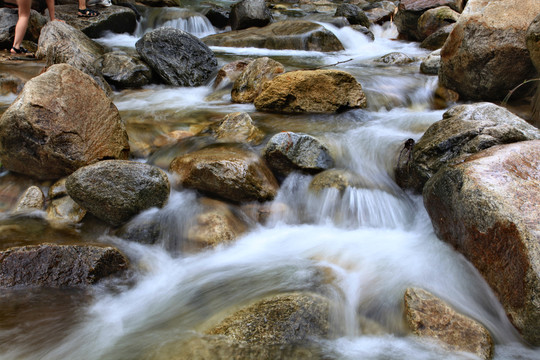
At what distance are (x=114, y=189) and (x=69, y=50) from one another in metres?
5.05

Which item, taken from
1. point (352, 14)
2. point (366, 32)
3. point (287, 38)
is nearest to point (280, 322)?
point (287, 38)

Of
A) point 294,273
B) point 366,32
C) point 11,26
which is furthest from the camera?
point 366,32

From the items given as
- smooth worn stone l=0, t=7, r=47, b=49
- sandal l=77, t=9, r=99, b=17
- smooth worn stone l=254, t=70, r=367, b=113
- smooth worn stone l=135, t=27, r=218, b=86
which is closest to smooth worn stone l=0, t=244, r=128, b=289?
smooth worn stone l=254, t=70, r=367, b=113

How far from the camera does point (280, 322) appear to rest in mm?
2412

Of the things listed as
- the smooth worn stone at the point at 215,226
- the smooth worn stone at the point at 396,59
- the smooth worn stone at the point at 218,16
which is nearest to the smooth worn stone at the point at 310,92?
the smooth worn stone at the point at 215,226

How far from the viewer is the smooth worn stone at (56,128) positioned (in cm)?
409

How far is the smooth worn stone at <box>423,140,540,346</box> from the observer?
2326 millimetres

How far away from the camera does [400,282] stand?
3.03 meters

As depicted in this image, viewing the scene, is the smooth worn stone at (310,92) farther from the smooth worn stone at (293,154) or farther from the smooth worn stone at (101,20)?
the smooth worn stone at (101,20)

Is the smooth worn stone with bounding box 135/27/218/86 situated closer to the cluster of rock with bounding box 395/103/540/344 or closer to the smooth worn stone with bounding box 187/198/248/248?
the smooth worn stone with bounding box 187/198/248/248

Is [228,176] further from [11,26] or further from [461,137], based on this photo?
[11,26]

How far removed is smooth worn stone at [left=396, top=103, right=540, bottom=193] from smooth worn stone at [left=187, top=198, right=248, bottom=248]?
204 centimetres

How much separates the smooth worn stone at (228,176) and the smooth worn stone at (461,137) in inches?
64.5

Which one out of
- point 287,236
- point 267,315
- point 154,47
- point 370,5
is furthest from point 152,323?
point 370,5
